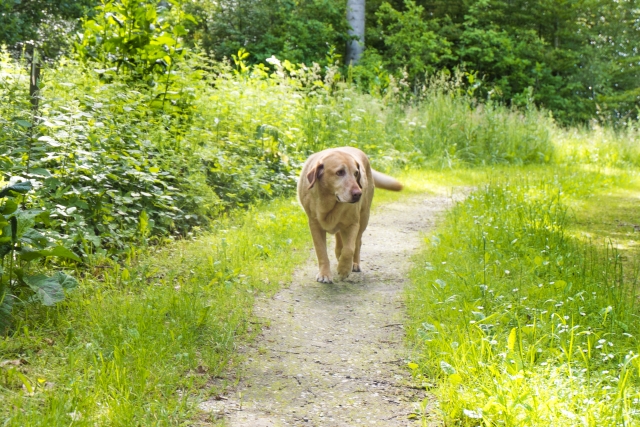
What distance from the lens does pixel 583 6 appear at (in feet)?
90.2

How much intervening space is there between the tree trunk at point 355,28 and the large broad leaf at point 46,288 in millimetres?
18293

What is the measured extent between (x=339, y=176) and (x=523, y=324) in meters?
2.02

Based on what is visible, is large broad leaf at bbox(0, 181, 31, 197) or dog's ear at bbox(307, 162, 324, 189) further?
dog's ear at bbox(307, 162, 324, 189)

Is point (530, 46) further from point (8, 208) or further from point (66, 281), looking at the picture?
point (8, 208)

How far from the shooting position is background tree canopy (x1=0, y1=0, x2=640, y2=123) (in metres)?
20.0

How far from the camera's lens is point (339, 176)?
561cm

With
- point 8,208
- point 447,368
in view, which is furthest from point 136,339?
point 447,368

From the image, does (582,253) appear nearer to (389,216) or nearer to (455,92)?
(389,216)

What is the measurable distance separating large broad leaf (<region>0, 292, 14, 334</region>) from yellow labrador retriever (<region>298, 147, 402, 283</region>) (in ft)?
8.04

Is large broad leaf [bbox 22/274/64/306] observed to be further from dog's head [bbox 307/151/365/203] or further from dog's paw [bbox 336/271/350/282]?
dog's paw [bbox 336/271/350/282]

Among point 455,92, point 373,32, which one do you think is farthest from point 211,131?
point 373,32

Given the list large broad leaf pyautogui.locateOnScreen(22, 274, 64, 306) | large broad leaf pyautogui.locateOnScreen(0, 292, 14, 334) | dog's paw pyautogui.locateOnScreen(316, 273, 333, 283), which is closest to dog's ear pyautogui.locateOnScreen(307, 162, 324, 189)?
dog's paw pyautogui.locateOnScreen(316, 273, 333, 283)

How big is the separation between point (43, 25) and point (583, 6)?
67.4ft

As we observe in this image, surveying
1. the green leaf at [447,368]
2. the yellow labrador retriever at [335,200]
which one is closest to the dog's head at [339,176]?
the yellow labrador retriever at [335,200]
